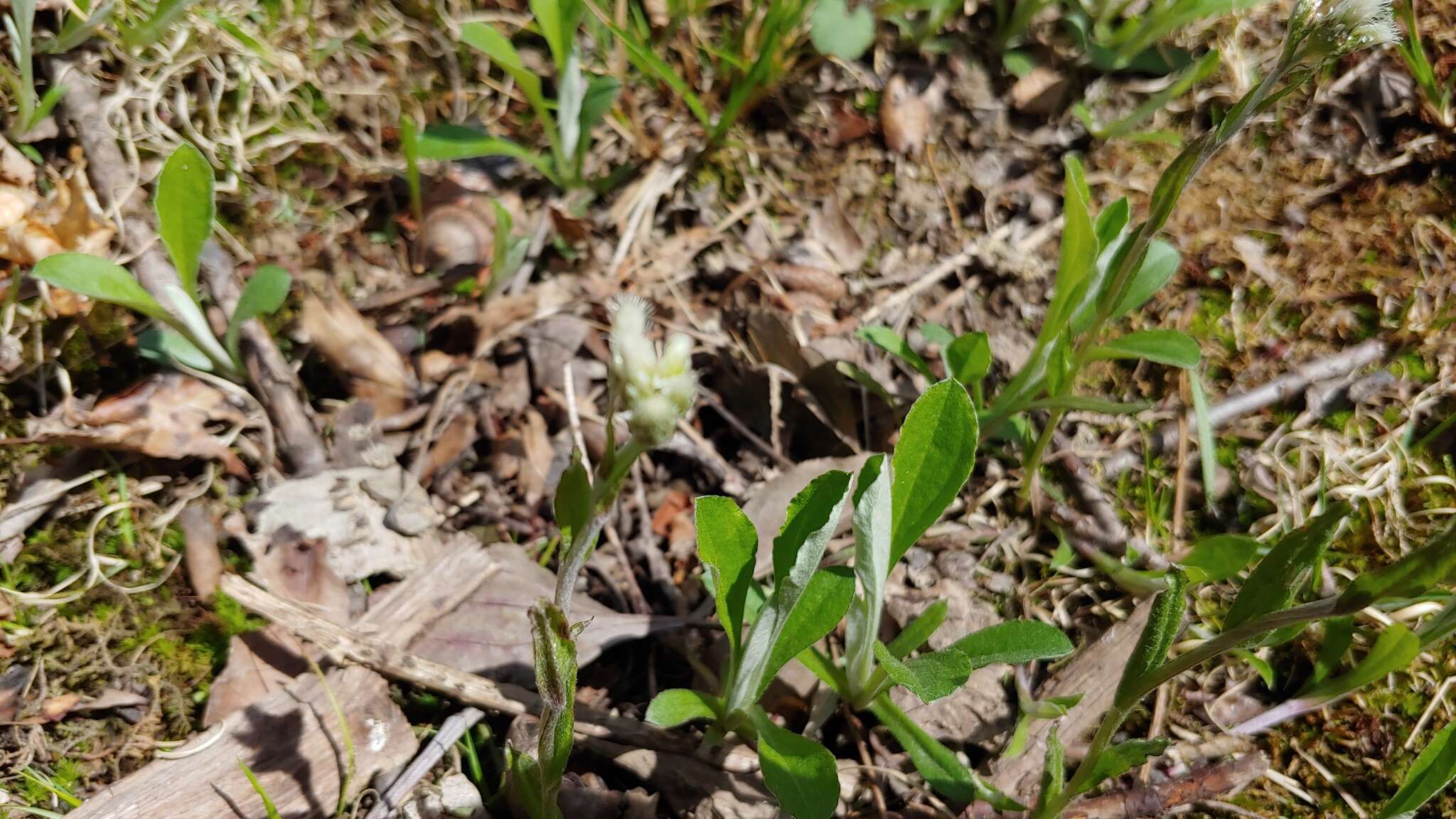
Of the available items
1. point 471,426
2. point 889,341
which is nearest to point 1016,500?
point 889,341

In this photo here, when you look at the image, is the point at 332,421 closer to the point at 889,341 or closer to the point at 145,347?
the point at 145,347

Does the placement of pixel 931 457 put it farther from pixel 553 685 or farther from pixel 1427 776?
pixel 1427 776

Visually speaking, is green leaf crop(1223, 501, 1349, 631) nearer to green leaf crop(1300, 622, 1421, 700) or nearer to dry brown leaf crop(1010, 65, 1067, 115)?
green leaf crop(1300, 622, 1421, 700)

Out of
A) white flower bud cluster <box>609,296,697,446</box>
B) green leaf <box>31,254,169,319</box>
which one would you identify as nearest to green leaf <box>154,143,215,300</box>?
green leaf <box>31,254,169,319</box>

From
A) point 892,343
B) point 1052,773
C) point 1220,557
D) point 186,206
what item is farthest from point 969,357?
point 186,206

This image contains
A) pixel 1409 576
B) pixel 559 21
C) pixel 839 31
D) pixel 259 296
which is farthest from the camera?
pixel 839 31

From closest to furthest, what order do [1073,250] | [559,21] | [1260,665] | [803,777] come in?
[803,777], [1260,665], [1073,250], [559,21]
